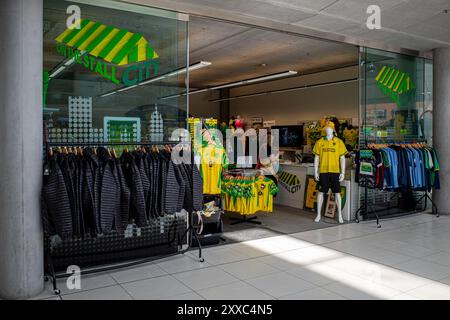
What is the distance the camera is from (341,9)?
5.04m

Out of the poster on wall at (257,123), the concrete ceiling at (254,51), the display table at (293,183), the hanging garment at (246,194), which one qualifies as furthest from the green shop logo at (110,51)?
the poster on wall at (257,123)

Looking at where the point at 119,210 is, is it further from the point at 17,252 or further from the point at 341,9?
the point at 341,9

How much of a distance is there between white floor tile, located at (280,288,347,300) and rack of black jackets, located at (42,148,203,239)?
5.04 feet

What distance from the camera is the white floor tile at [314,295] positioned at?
11.3 feet

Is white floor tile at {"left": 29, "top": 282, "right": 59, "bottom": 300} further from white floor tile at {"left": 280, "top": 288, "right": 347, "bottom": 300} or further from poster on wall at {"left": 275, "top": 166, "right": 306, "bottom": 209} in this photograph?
poster on wall at {"left": 275, "top": 166, "right": 306, "bottom": 209}

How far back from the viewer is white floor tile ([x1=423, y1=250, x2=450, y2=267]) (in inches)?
177

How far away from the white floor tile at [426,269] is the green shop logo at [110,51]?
365 cm

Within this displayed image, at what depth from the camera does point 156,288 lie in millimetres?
3672

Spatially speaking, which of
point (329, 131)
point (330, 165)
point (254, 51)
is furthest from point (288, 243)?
point (254, 51)

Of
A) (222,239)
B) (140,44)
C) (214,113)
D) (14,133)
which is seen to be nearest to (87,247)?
(14,133)

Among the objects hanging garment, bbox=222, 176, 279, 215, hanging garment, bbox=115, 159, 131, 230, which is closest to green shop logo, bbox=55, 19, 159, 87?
hanging garment, bbox=115, 159, 131, 230

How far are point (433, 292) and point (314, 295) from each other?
1.11 metres

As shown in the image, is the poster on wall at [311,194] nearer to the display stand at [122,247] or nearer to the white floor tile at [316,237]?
the white floor tile at [316,237]
